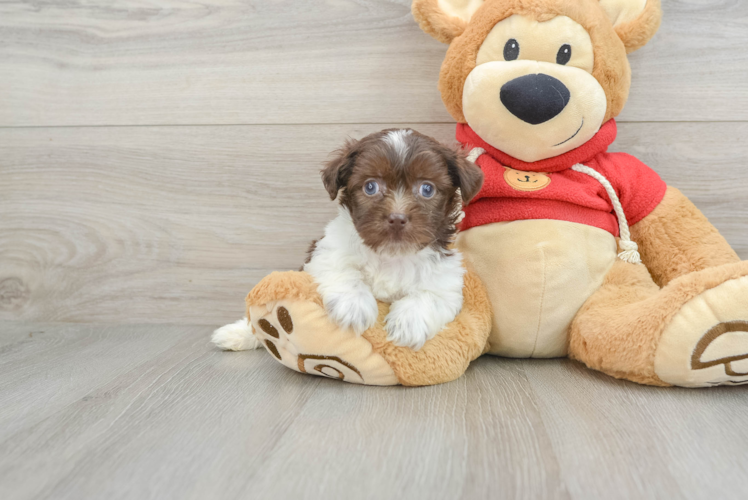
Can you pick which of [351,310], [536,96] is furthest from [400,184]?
[536,96]

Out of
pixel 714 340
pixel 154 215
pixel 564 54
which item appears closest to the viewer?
pixel 714 340

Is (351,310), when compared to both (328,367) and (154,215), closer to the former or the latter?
(328,367)

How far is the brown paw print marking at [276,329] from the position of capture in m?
1.37

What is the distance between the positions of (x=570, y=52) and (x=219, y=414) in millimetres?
1340

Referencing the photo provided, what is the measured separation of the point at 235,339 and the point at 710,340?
1.40 m

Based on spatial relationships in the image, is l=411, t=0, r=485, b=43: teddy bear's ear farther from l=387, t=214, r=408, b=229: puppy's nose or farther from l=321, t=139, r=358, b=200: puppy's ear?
l=387, t=214, r=408, b=229: puppy's nose

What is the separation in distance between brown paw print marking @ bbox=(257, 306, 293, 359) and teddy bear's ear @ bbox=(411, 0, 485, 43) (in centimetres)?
97

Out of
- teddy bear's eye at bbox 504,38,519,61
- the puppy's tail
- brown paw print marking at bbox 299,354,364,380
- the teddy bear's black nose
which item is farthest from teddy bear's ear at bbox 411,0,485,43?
the puppy's tail

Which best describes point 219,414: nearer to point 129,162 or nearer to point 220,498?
point 220,498

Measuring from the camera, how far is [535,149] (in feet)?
5.07

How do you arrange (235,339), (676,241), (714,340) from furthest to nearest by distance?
(235,339) → (676,241) → (714,340)

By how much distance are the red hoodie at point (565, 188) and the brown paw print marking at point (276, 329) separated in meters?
0.66

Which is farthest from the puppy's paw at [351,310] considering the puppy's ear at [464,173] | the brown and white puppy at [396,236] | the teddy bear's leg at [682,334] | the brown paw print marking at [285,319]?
the teddy bear's leg at [682,334]

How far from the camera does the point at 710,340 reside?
1263 millimetres
